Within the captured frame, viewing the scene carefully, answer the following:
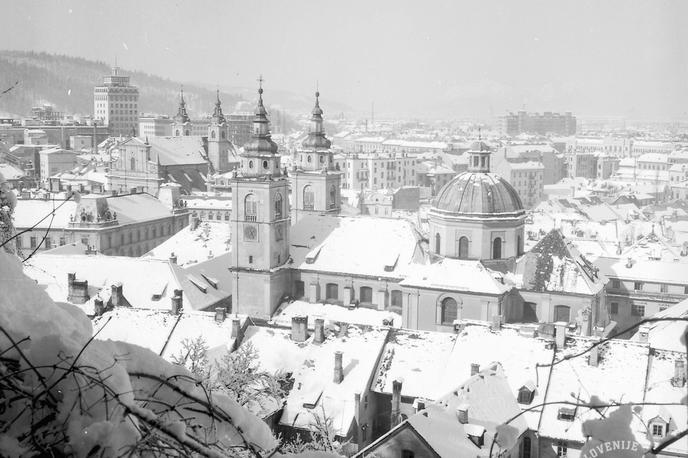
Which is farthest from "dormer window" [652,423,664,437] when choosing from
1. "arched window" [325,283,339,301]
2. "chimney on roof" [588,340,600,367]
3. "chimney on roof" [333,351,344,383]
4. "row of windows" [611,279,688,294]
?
"row of windows" [611,279,688,294]

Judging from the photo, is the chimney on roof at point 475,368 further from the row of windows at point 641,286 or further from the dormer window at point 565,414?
the row of windows at point 641,286

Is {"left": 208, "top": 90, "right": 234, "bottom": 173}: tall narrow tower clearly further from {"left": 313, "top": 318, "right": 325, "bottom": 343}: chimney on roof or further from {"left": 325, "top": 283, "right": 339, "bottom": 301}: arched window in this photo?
{"left": 313, "top": 318, "right": 325, "bottom": 343}: chimney on roof

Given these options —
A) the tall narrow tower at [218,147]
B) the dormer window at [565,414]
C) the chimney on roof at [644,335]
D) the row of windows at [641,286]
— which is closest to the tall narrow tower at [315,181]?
the row of windows at [641,286]

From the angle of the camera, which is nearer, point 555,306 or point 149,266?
point 555,306

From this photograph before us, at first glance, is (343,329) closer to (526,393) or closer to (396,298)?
(526,393)

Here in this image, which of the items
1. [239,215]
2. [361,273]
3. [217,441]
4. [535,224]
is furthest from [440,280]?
[535,224]

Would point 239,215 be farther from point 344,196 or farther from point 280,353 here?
point 344,196
